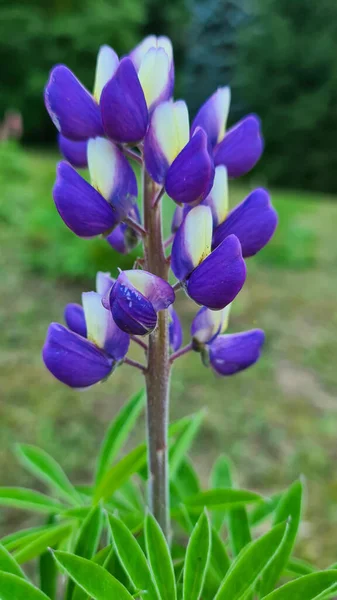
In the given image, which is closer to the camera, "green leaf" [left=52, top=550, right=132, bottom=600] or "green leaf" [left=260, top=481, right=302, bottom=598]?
"green leaf" [left=52, top=550, right=132, bottom=600]

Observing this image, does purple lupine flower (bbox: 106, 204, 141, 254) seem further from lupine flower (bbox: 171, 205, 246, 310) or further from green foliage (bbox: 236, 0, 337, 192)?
green foliage (bbox: 236, 0, 337, 192)

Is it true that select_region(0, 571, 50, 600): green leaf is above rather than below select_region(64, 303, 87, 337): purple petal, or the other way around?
below

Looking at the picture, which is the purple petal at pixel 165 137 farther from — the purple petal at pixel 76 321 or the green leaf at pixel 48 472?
the green leaf at pixel 48 472

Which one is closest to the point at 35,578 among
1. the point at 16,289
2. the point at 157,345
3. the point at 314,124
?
the point at 157,345

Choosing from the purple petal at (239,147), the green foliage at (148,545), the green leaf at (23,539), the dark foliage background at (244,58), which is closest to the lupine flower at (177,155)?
the purple petal at (239,147)

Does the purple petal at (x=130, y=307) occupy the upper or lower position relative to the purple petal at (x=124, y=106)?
lower

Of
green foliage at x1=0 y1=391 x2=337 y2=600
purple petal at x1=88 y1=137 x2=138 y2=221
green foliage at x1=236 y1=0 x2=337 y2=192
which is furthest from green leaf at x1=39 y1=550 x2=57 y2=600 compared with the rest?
green foliage at x1=236 y1=0 x2=337 y2=192
